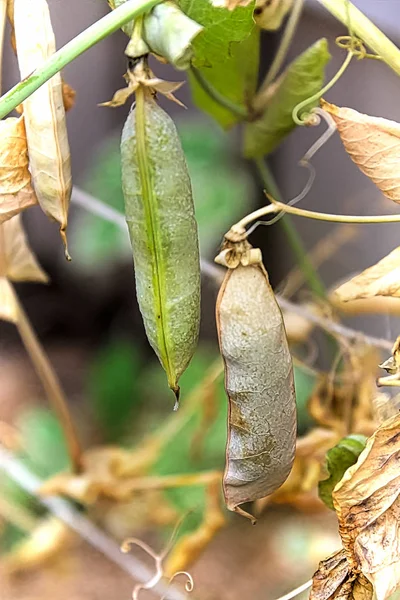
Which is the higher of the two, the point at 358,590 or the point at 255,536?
the point at 358,590

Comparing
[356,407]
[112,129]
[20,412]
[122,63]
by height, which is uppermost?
[122,63]

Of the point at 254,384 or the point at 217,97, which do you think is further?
the point at 217,97

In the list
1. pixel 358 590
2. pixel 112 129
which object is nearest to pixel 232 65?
pixel 358 590

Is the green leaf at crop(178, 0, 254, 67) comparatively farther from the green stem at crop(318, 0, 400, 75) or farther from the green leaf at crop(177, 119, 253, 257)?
the green leaf at crop(177, 119, 253, 257)

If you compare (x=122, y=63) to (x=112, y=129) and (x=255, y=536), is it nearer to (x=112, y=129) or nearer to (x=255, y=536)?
(x=112, y=129)

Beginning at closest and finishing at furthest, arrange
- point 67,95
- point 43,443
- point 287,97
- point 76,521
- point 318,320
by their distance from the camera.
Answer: point 67,95 < point 287,97 < point 318,320 < point 76,521 < point 43,443

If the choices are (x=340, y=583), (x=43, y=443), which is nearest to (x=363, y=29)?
(x=340, y=583)

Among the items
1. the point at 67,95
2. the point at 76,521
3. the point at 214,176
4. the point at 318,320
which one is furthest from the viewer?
the point at 214,176

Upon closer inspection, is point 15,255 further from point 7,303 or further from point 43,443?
point 43,443
